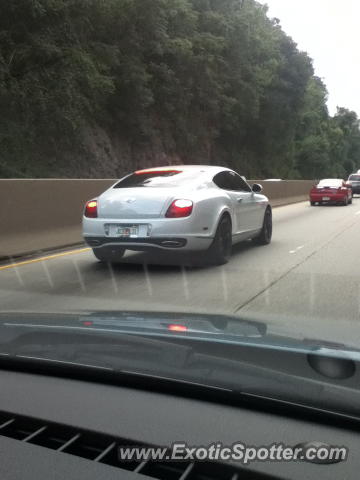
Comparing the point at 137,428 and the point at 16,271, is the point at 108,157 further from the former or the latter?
the point at 137,428

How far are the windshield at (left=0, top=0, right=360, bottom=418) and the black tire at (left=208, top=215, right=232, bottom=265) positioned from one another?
3cm

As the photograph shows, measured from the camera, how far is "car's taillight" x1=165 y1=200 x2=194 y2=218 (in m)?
8.39

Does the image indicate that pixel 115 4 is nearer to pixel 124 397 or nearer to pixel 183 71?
pixel 183 71

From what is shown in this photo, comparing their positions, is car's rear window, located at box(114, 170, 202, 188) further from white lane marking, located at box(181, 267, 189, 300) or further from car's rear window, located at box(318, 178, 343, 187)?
car's rear window, located at box(318, 178, 343, 187)

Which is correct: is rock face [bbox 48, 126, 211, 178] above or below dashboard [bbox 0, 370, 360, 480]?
above

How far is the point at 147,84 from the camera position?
34344 mm

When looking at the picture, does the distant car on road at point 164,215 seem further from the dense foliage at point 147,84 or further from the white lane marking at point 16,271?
the dense foliage at point 147,84

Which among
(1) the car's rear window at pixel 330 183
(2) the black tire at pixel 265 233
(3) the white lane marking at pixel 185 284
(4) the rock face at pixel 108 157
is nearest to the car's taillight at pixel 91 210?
(3) the white lane marking at pixel 185 284

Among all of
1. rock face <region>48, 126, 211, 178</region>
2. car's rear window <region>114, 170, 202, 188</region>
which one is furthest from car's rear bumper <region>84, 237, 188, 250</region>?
rock face <region>48, 126, 211, 178</region>

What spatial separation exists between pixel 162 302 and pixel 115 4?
1039 inches

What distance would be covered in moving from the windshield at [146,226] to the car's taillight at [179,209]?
0.07 feet

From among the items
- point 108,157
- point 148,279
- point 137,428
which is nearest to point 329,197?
A: point 108,157

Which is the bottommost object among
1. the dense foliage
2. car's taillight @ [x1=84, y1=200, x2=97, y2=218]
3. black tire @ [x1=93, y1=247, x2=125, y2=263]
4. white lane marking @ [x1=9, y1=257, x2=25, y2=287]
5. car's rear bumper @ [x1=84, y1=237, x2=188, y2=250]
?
white lane marking @ [x1=9, y1=257, x2=25, y2=287]

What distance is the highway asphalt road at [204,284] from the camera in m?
6.51
